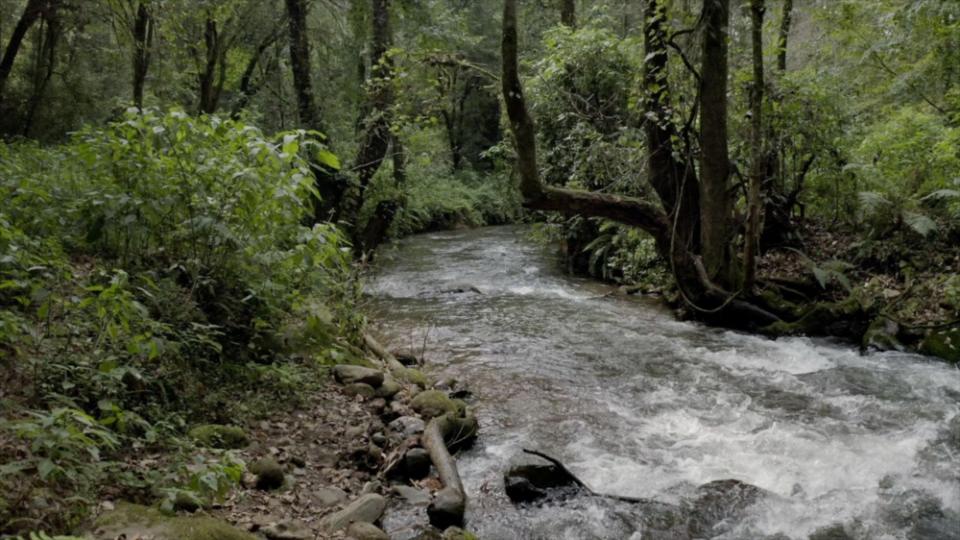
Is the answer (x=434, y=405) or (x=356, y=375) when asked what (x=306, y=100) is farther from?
(x=434, y=405)

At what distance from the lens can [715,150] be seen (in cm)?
992

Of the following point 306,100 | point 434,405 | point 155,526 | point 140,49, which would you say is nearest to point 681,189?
point 434,405

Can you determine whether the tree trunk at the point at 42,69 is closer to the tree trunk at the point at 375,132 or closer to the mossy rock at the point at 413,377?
the tree trunk at the point at 375,132

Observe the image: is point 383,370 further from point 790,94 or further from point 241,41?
point 241,41

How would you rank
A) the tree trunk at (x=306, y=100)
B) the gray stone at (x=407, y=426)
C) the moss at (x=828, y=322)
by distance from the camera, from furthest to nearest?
the tree trunk at (x=306, y=100) < the moss at (x=828, y=322) < the gray stone at (x=407, y=426)

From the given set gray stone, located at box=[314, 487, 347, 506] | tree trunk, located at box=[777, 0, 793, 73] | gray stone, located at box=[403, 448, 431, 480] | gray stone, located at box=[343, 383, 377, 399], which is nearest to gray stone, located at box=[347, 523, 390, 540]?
gray stone, located at box=[314, 487, 347, 506]

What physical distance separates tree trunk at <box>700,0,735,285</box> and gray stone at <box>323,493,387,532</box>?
7.49 m

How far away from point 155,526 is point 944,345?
9016mm

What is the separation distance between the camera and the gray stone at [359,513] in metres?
4.18

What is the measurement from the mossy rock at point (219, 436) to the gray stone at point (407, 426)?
57.4 inches

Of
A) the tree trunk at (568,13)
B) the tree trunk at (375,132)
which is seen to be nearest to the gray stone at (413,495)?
the tree trunk at (375,132)

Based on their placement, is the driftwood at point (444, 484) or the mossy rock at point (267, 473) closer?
the mossy rock at point (267, 473)

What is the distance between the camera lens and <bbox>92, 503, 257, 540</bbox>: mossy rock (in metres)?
3.19

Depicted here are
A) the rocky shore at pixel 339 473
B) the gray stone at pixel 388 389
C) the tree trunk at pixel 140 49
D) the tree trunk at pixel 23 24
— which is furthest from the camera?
the tree trunk at pixel 140 49
